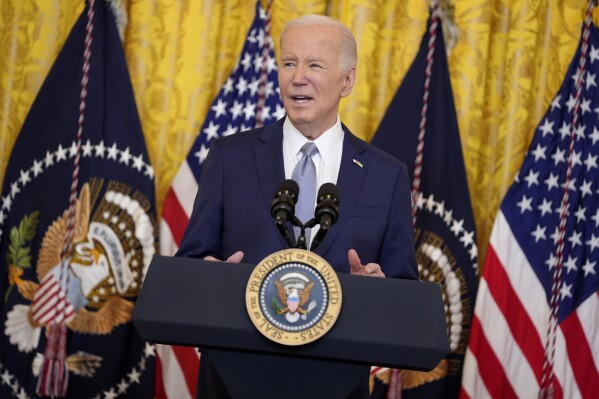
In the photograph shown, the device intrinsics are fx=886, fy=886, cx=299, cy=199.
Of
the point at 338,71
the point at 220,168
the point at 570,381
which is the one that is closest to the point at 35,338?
the point at 220,168

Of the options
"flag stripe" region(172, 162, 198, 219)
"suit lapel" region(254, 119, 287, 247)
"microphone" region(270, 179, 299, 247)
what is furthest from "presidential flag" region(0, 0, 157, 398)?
"microphone" region(270, 179, 299, 247)

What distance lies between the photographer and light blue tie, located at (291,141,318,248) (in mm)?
2199

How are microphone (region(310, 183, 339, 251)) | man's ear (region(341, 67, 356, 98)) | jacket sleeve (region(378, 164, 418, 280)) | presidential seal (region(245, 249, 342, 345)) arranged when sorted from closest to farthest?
presidential seal (region(245, 249, 342, 345)) < microphone (region(310, 183, 339, 251)) < jacket sleeve (region(378, 164, 418, 280)) < man's ear (region(341, 67, 356, 98))

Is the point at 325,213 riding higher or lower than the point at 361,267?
higher

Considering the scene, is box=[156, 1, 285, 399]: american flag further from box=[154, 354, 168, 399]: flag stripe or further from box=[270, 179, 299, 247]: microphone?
box=[270, 179, 299, 247]: microphone

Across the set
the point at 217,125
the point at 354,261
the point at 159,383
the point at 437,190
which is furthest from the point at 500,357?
the point at 354,261

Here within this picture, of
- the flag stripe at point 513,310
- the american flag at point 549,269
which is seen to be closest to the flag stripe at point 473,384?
the american flag at point 549,269

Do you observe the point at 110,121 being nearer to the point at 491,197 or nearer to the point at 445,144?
the point at 445,144

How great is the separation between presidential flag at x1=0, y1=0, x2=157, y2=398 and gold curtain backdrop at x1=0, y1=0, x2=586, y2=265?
0.11 meters

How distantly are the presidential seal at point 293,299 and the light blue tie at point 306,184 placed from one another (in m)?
0.53

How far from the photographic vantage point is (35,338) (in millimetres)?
3543

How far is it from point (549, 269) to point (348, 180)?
1.77m

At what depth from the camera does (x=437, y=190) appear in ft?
12.3

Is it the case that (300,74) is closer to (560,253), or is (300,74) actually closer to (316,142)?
(316,142)
